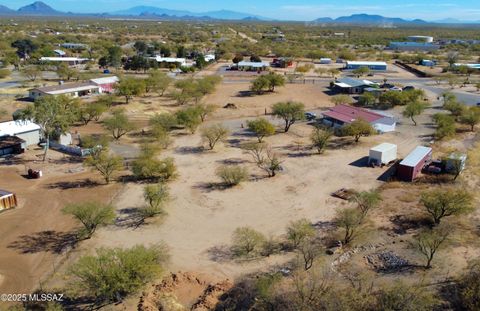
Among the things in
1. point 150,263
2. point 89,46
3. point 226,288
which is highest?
point 89,46

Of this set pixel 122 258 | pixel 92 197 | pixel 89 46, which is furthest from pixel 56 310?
pixel 89 46

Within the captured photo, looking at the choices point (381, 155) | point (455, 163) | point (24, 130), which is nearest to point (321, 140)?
point (381, 155)

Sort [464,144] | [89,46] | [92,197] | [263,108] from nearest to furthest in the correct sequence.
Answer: [92,197], [464,144], [263,108], [89,46]

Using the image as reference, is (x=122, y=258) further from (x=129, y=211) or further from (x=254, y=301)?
(x=129, y=211)

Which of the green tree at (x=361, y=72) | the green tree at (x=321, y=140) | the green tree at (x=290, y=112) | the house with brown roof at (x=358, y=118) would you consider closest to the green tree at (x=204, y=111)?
the green tree at (x=290, y=112)

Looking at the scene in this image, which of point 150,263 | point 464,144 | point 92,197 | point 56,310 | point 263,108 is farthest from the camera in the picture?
point 263,108

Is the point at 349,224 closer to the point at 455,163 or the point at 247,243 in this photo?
the point at 247,243

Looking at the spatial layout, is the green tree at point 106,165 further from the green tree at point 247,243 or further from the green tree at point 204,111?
the green tree at point 204,111
